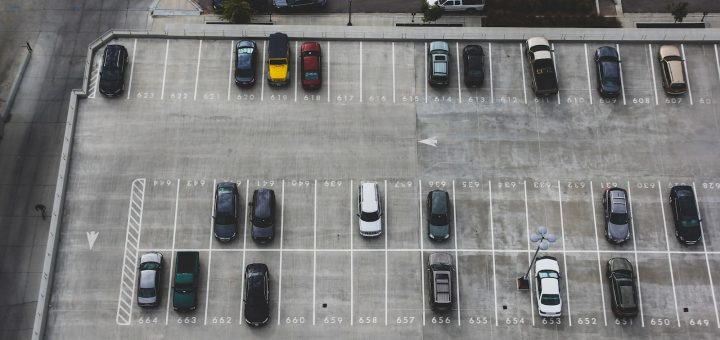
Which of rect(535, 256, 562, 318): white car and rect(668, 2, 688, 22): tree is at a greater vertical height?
rect(668, 2, 688, 22): tree

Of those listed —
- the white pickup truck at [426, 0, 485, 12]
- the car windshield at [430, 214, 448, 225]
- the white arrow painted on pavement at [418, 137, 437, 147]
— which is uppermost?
the white pickup truck at [426, 0, 485, 12]

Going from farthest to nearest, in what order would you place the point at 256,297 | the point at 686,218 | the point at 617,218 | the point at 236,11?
the point at 236,11
the point at 686,218
the point at 617,218
the point at 256,297

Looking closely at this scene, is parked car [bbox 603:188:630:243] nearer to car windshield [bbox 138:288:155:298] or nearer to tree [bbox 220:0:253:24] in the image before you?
tree [bbox 220:0:253:24]

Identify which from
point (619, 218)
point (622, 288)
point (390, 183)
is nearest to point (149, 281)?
point (390, 183)

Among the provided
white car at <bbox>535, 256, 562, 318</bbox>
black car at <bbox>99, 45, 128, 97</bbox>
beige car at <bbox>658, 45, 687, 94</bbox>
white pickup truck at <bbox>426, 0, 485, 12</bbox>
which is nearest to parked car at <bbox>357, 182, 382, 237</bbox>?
white car at <bbox>535, 256, 562, 318</bbox>

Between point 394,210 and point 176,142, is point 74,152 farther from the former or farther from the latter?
point 394,210

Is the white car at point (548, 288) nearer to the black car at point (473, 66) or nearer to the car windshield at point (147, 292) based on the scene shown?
the black car at point (473, 66)

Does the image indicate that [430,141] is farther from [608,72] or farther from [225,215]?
[225,215]
